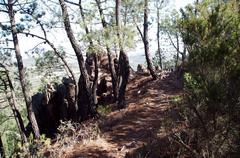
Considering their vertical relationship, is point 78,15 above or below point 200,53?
above

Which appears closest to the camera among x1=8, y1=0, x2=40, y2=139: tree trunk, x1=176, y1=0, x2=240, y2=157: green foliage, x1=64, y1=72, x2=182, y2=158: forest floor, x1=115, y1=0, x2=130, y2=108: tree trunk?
x1=176, y1=0, x2=240, y2=157: green foliage

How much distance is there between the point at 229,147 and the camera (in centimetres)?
614

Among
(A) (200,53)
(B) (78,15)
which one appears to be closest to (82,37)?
(B) (78,15)

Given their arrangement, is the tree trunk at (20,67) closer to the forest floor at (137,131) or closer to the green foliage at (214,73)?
the forest floor at (137,131)

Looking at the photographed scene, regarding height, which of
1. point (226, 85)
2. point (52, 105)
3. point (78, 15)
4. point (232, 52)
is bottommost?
point (52, 105)

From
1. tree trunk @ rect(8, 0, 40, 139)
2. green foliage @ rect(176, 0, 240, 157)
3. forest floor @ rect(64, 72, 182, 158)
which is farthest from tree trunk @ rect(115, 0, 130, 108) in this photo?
green foliage @ rect(176, 0, 240, 157)

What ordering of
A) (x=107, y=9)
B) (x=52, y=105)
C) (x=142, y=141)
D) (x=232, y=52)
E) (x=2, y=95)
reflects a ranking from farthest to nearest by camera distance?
(x=52, y=105), (x=2, y=95), (x=107, y=9), (x=142, y=141), (x=232, y=52)

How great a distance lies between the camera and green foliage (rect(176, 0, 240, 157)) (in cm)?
596

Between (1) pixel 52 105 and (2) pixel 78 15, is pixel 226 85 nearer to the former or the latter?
(2) pixel 78 15

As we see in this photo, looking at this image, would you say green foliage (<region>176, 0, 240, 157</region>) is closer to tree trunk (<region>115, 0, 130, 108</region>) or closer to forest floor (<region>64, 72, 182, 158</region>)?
forest floor (<region>64, 72, 182, 158</region>)

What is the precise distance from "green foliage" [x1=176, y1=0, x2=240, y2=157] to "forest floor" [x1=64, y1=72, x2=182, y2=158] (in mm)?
1002

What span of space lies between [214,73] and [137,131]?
6.12 meters

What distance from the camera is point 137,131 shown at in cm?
1189

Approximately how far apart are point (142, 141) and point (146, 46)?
33.8 feet
